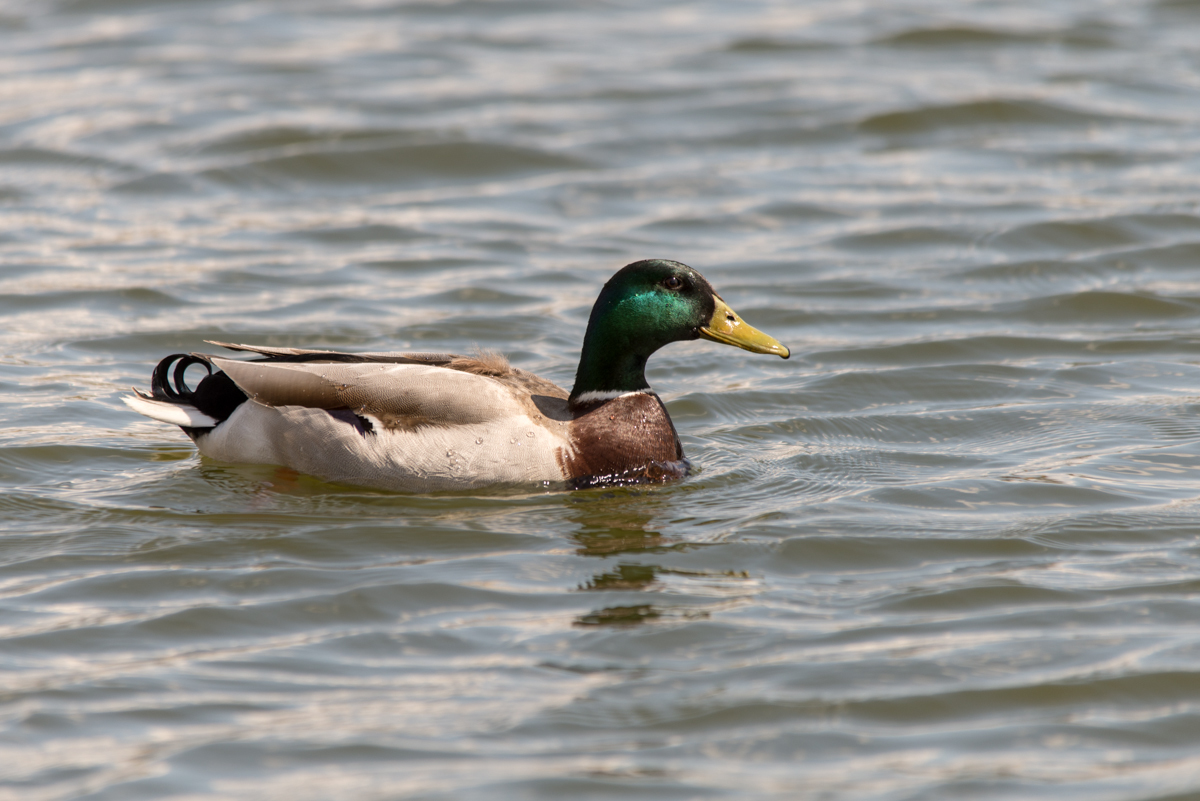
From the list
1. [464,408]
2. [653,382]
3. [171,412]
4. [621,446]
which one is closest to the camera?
[464,408]

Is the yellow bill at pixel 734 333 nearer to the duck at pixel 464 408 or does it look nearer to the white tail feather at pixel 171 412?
the duck at pixel 464 408

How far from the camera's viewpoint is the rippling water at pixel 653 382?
16.8 feet

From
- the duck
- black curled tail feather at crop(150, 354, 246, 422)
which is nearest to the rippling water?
the duck

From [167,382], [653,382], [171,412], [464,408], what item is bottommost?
[653,382]

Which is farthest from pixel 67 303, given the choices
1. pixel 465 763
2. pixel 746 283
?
pixel 465 763

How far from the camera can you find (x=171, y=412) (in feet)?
25.2

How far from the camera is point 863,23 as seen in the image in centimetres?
1795

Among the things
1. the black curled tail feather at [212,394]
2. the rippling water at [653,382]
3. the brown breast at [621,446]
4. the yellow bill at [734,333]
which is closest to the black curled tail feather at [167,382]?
the black curled tail feather at [212,394]

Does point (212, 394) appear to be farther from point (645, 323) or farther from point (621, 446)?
point (645, 323)

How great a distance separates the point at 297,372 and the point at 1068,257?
638cm

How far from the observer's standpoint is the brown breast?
7.49 meters

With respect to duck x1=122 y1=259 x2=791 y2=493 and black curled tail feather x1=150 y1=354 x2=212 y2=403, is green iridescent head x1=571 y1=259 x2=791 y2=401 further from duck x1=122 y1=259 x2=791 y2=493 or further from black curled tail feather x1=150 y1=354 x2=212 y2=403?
black curled tail feather x1=150 y1=354 x2=212 y2=403

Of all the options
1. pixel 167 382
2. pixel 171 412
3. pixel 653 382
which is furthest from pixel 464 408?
pixel 653 382

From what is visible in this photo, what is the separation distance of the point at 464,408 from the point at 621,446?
800 mm
